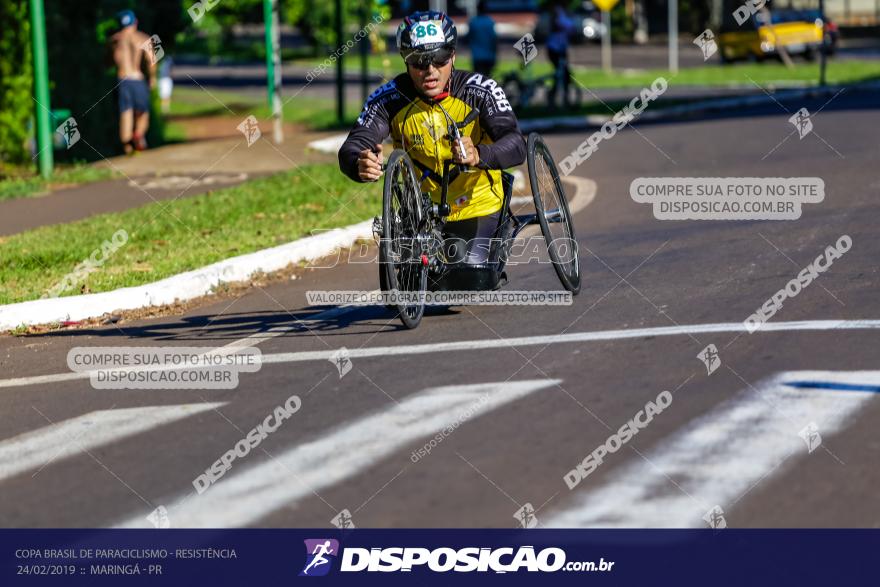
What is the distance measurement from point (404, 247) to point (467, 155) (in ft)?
2.10

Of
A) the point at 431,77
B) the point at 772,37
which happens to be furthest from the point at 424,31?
the point at 772,37

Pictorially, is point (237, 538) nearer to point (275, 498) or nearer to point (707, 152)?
point (275, 498)

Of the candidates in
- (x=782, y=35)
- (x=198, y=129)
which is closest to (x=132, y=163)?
(x=198, y=129)

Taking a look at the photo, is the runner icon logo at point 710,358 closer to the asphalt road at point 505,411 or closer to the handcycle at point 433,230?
the asphalt road at point 505,411

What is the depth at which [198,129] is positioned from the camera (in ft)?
96.1

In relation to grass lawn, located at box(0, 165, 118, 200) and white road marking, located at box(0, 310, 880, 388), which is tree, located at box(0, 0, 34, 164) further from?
white road marking, located at box(0, 310, 880, 388)

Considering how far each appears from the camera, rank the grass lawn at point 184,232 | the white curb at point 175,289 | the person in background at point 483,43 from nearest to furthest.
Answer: the white curb at point 175,289 → the grass lawn at point 184,232 → the person in background at point 483,43

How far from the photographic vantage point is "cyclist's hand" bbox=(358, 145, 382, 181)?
856 centimetres

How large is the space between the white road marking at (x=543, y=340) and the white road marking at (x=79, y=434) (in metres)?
1.07

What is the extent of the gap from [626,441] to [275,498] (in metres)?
1.47

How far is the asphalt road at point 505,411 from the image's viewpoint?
549 cm

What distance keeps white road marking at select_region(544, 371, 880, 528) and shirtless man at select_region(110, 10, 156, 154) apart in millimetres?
14668

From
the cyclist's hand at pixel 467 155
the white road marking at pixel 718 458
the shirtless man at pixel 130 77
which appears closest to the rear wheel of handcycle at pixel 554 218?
the cyclist's hand at pixel 467 155

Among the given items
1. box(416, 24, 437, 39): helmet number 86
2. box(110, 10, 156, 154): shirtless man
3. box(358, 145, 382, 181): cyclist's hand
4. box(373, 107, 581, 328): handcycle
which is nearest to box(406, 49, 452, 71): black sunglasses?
box(416, 24, 437, 39): helmet number 86
